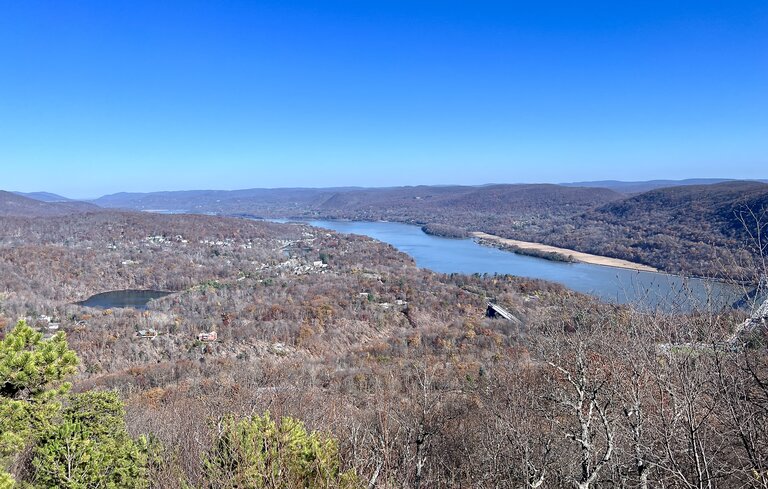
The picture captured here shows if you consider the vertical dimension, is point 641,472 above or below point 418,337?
above

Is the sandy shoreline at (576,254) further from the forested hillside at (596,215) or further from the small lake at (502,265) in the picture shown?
the small lake at (502,265)

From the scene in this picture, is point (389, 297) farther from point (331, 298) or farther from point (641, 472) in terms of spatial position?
point (641, 472)

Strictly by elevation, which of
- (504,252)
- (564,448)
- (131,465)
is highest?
(131,465)

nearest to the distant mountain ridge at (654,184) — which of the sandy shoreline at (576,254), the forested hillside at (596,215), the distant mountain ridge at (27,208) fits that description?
the forested hillside at (596,215)

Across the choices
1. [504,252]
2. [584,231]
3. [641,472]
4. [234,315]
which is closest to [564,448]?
[641,472]

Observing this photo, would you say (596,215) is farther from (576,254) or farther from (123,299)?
(123,299)

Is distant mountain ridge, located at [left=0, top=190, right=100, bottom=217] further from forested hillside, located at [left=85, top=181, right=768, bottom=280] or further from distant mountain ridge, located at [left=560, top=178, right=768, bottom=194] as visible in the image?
distant mountain ridge, located at [left=560, top=178, right=768, bottom=194]

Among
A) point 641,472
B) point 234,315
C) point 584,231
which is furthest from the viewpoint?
point 584,231
